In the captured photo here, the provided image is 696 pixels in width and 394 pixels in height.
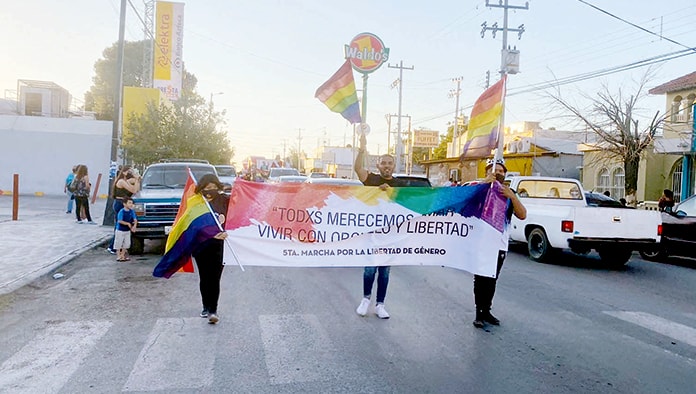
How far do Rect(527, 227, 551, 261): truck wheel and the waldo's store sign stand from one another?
519 centimetres

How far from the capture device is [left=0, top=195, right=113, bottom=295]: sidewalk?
920cm

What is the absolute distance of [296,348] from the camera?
5.64 m

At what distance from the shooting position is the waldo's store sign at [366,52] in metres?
13.1

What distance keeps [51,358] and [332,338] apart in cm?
262

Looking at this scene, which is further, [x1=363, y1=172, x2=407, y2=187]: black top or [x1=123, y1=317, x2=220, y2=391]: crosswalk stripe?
[x1=363, y1=172, x2=407, y2=187]: black top

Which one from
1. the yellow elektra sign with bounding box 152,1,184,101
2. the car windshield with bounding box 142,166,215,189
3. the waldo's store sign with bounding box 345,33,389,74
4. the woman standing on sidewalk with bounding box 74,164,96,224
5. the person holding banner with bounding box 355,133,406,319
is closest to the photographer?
the person holding banner with bounding box 355,133,406,319

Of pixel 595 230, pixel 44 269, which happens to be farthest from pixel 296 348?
pixel 595 230

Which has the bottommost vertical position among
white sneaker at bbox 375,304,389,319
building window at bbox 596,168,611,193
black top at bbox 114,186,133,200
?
white sneaker at bbox 375,304,389,319

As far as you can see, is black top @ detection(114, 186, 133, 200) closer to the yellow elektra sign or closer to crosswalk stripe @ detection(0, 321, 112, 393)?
crosswalk stripe @ detection(0, 321, 112, 393)

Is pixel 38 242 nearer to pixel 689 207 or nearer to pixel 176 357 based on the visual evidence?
pixel 176 357

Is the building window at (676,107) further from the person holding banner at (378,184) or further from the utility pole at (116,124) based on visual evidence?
the person holding banner at (378,184)

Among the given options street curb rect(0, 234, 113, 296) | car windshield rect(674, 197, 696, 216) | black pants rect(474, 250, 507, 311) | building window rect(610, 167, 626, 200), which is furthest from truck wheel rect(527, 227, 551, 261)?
building window rect(610, 167, 626, 200)

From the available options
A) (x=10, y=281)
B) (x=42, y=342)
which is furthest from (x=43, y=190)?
(x=42, y=342)

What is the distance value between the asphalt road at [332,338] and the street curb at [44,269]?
166 mm
